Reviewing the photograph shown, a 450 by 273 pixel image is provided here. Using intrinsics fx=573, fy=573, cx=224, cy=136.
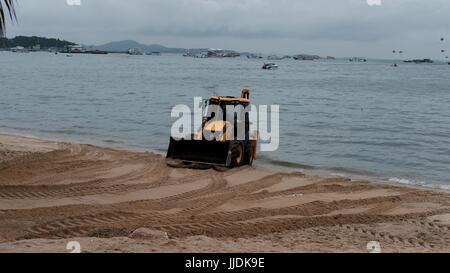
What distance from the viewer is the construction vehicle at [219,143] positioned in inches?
598

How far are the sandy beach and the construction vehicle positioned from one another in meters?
0.46

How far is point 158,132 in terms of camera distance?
84.2 feet

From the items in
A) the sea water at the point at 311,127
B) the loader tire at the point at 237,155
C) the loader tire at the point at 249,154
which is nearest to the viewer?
the loader tire at the point at 237,155

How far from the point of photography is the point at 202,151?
50.4 ft

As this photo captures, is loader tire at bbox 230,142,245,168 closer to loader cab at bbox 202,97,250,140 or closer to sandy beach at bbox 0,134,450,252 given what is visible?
sandy beach at bbox 0,134,450,252

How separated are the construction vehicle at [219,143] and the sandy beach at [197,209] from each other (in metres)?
0.46

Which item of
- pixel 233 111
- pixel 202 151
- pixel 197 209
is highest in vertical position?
pixel 233 111

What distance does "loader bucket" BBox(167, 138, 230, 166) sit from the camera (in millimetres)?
15164

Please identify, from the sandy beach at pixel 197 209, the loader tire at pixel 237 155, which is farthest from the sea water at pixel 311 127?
the sandy beach at pixel 197 209

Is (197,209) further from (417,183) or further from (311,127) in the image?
(311,127)

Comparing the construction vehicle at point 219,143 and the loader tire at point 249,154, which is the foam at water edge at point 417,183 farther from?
the construction vehicle at point 219,143

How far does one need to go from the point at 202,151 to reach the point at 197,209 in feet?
14.2

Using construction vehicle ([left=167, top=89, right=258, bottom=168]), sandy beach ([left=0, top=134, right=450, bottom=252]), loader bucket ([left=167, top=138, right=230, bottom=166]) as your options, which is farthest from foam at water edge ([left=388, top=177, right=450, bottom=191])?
loader bucket ([left=167, top=138, right=230, bottom=166])

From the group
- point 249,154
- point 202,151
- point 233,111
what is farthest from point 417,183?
point 202,151
